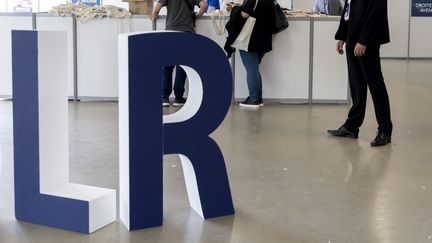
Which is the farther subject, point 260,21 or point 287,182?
point 260,21

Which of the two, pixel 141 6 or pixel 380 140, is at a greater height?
pixel 141 6

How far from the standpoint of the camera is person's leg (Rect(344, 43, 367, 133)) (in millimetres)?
4793

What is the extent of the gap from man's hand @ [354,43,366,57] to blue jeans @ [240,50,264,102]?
6.70 ft

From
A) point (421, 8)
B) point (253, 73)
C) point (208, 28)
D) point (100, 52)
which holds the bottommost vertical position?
point (253, 73)

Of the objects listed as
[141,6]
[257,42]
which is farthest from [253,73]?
[141,6]

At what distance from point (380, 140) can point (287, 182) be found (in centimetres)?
134

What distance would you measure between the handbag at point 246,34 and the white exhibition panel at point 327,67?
2.57ft

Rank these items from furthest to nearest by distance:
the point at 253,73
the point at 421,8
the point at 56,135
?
the point at 421,8 → the point at 253,73 → the point at 56,135

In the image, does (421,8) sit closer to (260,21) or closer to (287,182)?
(260,21)

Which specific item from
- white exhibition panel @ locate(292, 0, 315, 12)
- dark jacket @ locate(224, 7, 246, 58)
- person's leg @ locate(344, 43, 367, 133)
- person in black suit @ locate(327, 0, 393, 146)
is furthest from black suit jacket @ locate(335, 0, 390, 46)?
white exhibition panel @ locate(292, 0, 315, 12)

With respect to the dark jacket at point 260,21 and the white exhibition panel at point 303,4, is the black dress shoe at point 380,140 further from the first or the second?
the white exhibition panel at point 303,4

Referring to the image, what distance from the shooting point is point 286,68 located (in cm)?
692

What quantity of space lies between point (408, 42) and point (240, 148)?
1056 cm

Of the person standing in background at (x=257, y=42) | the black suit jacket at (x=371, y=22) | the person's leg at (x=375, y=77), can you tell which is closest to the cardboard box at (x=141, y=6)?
the person standing in background at (x=257, y=42)
